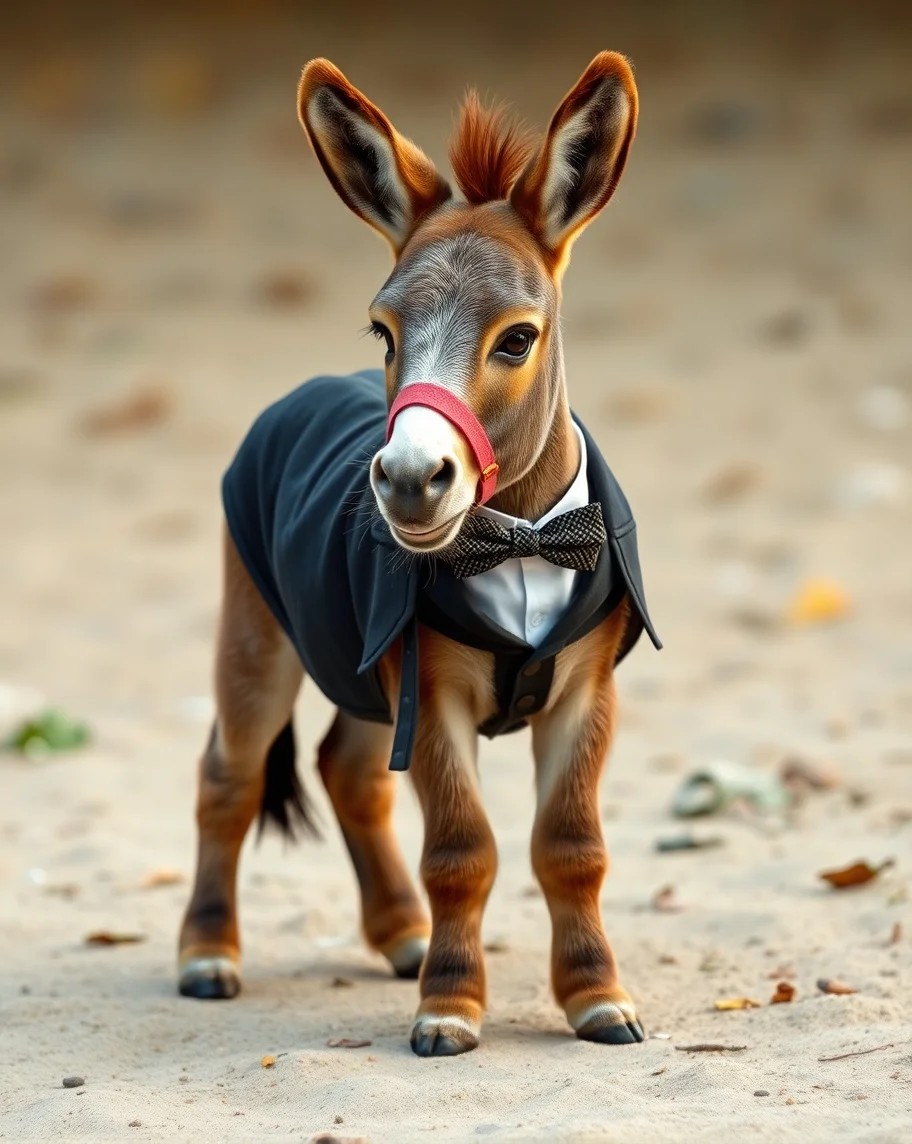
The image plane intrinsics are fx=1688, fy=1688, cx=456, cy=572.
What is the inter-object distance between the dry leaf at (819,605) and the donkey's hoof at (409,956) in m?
4.35

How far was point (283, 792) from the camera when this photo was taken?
17.3ft

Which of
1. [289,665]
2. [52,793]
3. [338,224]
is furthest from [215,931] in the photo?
[338,224]

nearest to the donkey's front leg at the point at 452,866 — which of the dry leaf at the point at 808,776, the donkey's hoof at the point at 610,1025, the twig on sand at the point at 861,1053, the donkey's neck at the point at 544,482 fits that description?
the donkey's hoof at the point at 610,1025

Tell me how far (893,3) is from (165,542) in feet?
27.2

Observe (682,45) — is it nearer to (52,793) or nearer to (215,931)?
(52,793)

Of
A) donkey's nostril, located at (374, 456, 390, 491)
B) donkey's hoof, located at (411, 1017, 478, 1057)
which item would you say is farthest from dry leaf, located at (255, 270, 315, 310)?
donkey's nostril, located at (374, 456, 390, 491)

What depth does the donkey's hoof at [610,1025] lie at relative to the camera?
157 inches

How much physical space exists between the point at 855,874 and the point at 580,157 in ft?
8.06

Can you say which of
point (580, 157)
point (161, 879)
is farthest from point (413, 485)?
point (161, 879)

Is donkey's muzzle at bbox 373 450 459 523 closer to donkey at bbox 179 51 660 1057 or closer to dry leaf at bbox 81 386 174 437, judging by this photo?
donkey at bbox 179 51 660 1057

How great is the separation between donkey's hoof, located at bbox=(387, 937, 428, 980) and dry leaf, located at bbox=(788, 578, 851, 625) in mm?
4349

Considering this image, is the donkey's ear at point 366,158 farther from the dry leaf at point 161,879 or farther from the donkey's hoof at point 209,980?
the dry leaf at point 161,879

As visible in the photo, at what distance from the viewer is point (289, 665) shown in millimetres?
4816

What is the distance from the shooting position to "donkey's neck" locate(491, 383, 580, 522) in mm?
3971
